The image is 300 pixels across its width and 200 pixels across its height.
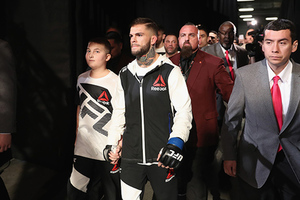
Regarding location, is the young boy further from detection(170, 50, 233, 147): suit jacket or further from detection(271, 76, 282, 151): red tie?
detection(271, 76, 282, 151): red tie

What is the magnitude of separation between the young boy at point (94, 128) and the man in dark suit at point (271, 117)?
114 cm

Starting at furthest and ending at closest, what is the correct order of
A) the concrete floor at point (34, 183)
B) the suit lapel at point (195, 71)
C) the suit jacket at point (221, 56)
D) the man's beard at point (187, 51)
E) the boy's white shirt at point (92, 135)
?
the suit jacket at point (221, 56), the concrete floor at point (34, 183), the man's beard at point (187, 51), the suit lapel at point (195, 71), the boy's white shirt at point (92, 135)

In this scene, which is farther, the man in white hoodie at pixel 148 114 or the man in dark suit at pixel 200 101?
the man in dark suit at pixel 200 101

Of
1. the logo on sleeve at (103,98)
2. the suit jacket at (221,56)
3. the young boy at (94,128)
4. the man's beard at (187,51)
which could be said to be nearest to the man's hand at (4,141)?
the young boy at (94,128)

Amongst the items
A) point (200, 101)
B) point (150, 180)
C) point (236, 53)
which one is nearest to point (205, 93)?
point (200, 101)

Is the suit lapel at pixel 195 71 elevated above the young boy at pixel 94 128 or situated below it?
above

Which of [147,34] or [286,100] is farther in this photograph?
[147,34]

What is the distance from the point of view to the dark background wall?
4141mm

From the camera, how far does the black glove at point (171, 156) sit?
1932 mm

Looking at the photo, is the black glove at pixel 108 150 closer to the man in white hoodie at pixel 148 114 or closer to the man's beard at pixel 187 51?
the man in white hoodie at pixel 148 114

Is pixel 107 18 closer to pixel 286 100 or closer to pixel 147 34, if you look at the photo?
pixel 147 34

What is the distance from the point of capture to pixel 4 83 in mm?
2641

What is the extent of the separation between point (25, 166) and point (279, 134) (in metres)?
3.78

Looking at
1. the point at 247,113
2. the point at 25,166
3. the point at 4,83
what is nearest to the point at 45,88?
the point at 25,166
